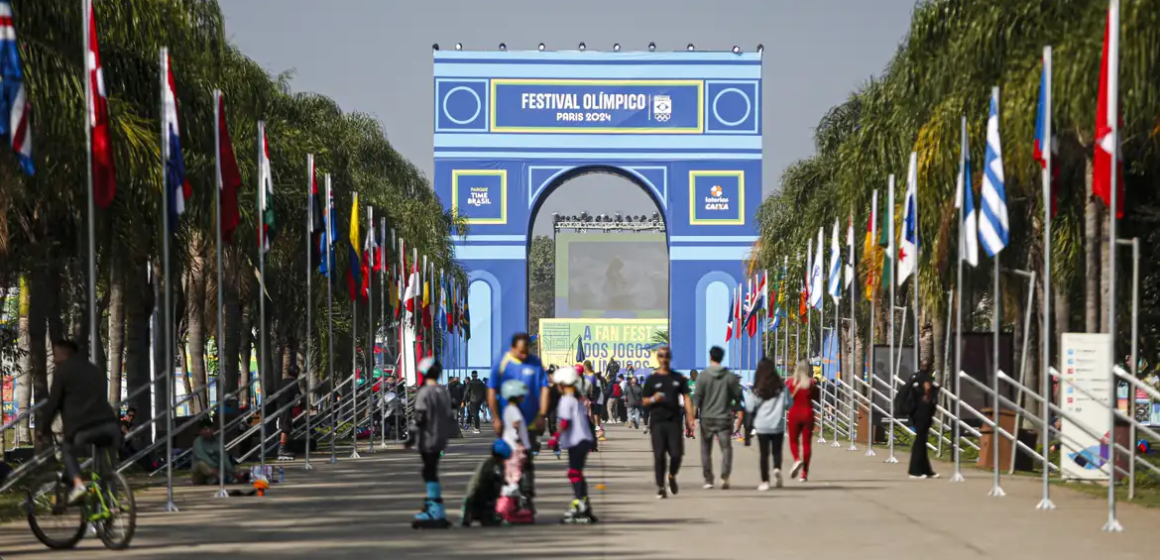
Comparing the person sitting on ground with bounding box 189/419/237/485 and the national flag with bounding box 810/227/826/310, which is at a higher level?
the national flag with bounding box 810/227/826/310

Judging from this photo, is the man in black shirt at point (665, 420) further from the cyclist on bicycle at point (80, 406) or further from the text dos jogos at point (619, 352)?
the text dos jogos at point (619, 352)

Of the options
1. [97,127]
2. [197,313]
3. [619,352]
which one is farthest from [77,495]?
[619,352]

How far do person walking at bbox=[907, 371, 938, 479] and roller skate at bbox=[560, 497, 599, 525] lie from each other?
933cm

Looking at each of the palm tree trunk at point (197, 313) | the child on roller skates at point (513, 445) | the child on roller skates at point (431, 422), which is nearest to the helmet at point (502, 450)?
the child on roller skates at point (513, 445)

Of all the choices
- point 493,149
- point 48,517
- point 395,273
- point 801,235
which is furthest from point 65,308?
point 493,149

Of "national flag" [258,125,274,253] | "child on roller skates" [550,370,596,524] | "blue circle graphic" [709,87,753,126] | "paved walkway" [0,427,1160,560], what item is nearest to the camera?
"paved walkway" [0,427,1160,560]

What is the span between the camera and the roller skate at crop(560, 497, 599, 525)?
58.5 ft

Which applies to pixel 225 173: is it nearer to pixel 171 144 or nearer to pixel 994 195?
pixel 171 144

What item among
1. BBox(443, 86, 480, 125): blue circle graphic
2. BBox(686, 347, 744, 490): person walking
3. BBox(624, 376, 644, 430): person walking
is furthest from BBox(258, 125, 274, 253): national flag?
BBox(443, 86, 480, 125): blue circle graphic

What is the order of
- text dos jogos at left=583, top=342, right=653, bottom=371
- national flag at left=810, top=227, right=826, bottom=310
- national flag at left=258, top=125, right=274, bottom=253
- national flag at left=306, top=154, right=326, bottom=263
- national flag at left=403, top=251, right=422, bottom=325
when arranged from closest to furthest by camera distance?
national flag at left=258, top=125, right=274, bottom=253
national flag at left=306, top=154, right=326, bottom=263
national flag at left=810, top=227, right=826, bottom=310
national flag at left=403, top=251, right=422, bottom=325
text dos jogos at left=583, top=342, right=653, bottom=371

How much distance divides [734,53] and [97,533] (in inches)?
3044

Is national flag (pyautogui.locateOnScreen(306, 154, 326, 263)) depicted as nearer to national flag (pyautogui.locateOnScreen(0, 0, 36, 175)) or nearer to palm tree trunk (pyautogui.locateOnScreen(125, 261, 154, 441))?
palm tree trunk (pyautogui.locateOnScreen(125, 261, 154, 441))

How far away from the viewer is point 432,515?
56.3ft

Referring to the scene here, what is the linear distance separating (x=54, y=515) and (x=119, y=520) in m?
0.56
